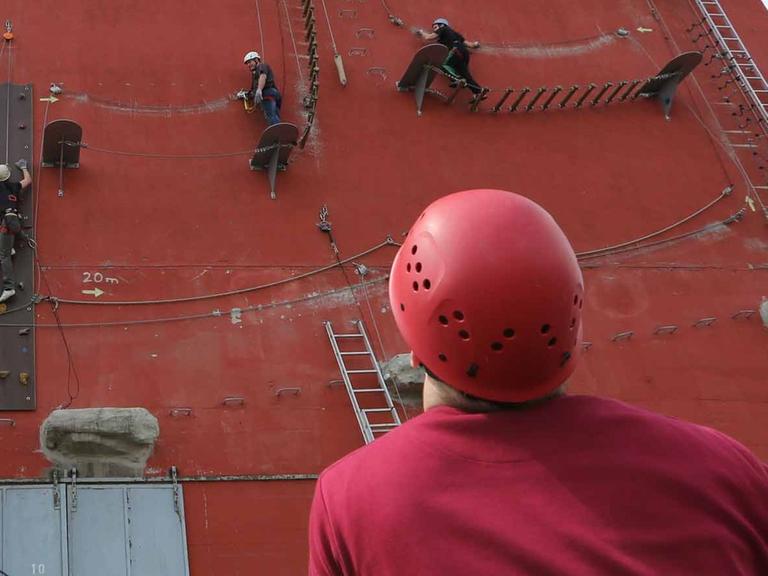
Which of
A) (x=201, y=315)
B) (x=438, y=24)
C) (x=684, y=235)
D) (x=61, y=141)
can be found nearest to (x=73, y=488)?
(x=201, y=315)

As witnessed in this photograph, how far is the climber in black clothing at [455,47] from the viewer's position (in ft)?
38.0

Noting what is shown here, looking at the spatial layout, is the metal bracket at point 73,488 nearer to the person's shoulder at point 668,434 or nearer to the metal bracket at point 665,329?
the metal bracket at point 665,329

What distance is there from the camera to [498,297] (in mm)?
2375

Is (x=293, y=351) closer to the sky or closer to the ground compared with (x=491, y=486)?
closer to the ground

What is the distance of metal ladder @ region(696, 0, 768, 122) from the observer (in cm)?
1266

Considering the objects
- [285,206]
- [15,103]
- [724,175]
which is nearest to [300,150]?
[285,206]

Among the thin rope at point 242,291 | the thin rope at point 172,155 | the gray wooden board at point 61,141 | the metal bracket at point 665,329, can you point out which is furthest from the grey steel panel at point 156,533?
the metal bracket at point 665,329

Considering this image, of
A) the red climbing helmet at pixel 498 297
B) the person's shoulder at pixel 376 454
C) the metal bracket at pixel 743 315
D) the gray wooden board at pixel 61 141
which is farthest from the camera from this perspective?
the metal bracket at pixel 743 315

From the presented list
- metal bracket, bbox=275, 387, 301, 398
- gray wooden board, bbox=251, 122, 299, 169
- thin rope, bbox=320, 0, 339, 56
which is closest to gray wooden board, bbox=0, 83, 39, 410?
metal bracket, bbox=275, 387, 301, 398

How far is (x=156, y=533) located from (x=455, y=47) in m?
6.40

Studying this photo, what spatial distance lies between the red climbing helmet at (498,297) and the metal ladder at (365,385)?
6252 millimetres

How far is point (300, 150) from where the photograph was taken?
1076cm

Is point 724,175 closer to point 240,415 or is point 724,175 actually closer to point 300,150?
point 300,150

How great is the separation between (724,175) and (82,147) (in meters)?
6.90
